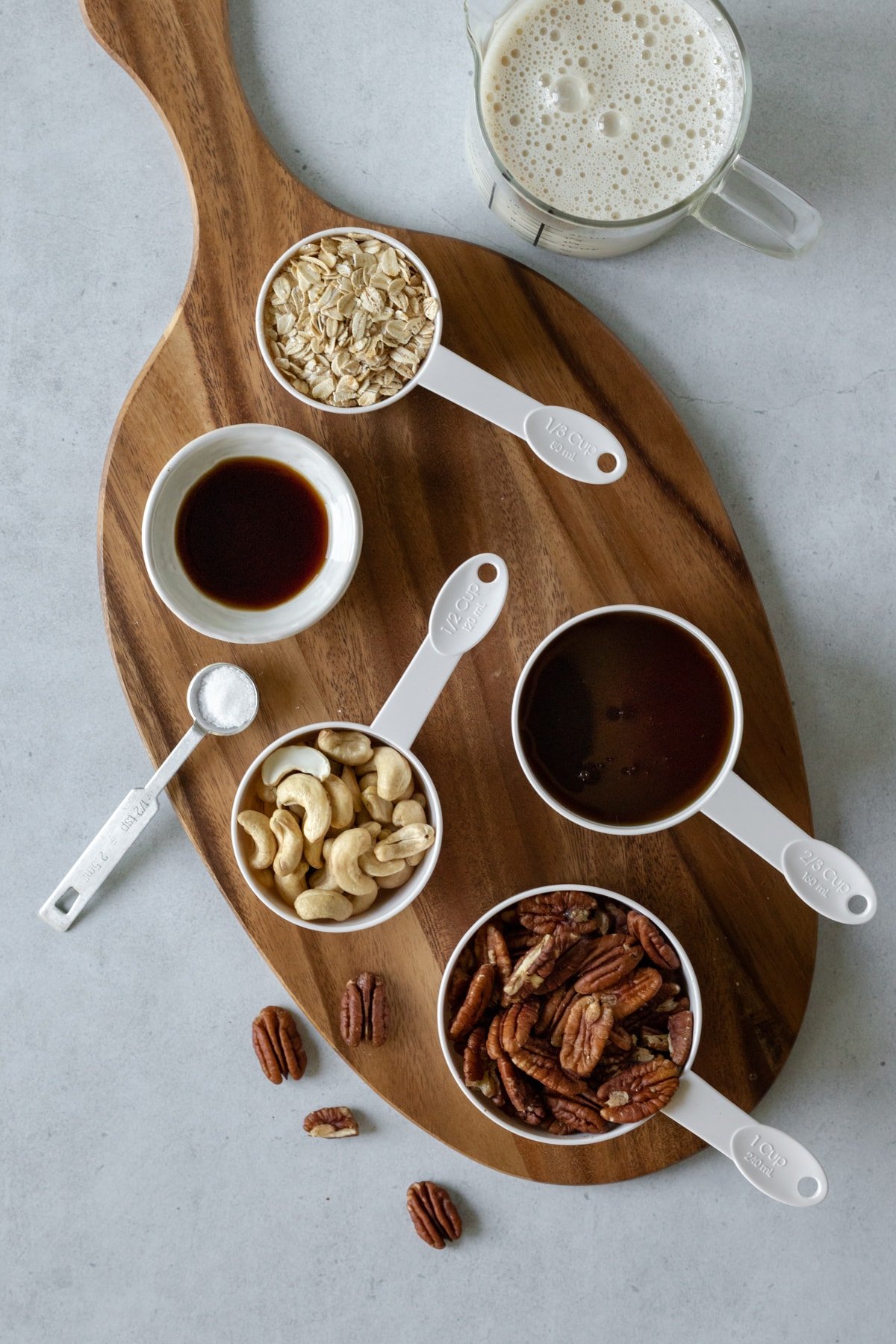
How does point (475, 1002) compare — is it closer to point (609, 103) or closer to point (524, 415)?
point (524, 415)

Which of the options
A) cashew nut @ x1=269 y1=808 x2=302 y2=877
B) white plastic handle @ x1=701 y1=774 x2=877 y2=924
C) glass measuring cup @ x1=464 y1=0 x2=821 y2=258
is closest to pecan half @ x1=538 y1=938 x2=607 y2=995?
white plastic handle @ x1=701 y1=774 x2=877 y2=924

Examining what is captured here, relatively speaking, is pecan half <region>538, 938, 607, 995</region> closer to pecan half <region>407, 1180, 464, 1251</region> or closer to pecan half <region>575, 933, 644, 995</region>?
pecan half <region>575, 933, 644, 995</region>

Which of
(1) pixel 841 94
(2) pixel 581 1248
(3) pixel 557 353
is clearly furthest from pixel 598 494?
(2) pixel 581 1248

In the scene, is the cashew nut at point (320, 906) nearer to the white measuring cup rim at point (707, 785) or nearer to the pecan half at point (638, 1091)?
the white measuring cup rim at point (707, 785)

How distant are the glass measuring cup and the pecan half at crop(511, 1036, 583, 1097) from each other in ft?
3.08

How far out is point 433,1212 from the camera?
1277mm

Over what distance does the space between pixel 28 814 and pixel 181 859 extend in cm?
22

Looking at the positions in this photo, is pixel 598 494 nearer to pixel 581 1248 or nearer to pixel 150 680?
pixel 150 680

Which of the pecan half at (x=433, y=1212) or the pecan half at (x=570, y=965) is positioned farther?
the pecan half at (x=433, y=1212)

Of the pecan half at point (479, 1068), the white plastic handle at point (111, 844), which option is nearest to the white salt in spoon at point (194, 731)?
the white plastic handle at point (111, 844)

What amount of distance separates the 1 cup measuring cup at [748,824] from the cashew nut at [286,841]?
0.27 meters

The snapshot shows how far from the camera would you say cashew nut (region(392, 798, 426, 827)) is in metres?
1.12

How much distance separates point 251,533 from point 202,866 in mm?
450

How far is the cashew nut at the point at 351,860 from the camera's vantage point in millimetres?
1094
